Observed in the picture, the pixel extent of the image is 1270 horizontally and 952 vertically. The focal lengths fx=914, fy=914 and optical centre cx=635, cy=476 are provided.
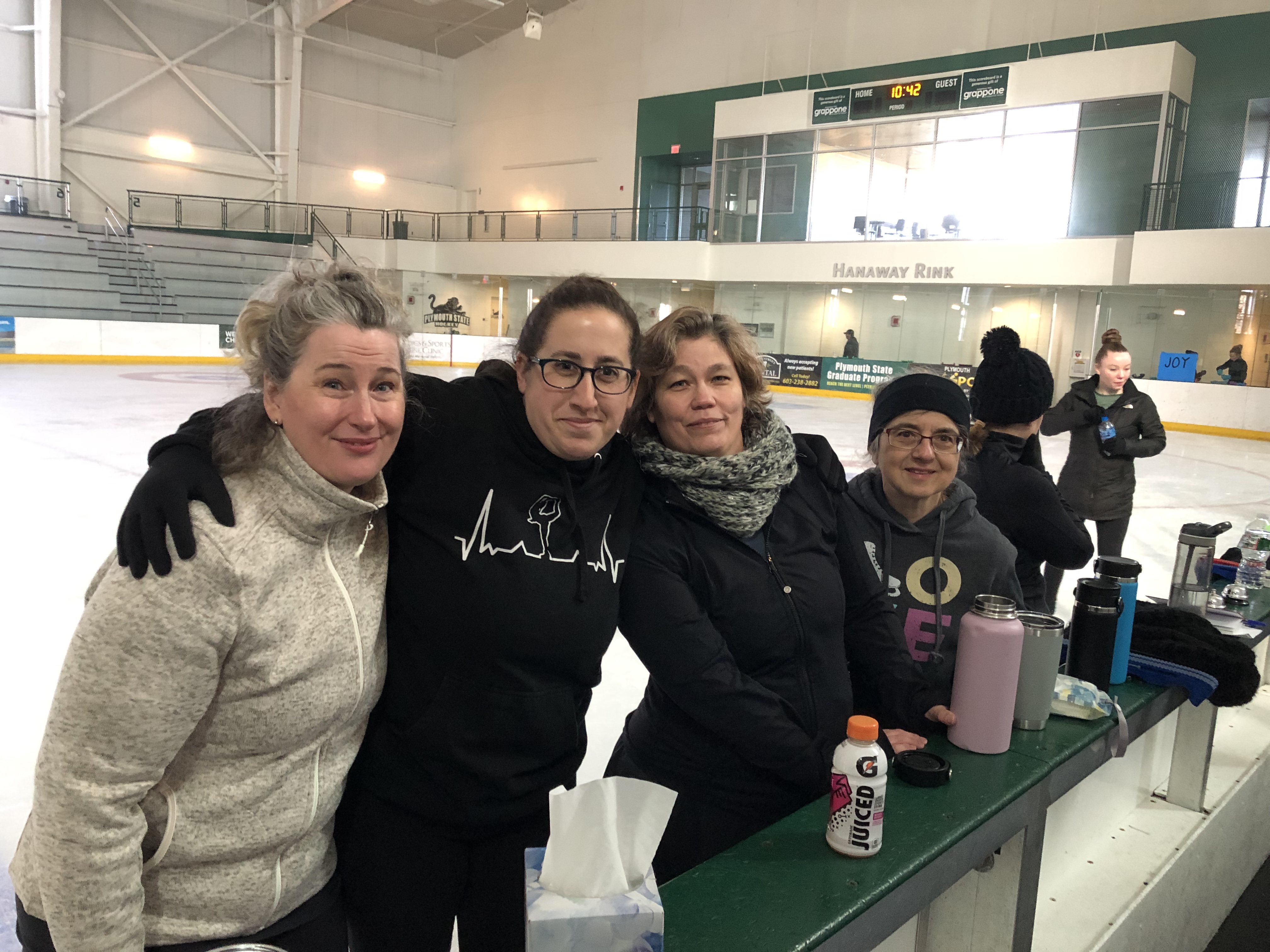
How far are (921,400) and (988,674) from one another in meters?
0.67

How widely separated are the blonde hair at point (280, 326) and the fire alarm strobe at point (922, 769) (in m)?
1.02

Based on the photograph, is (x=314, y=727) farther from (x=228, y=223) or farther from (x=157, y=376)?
(x=228, y=223)

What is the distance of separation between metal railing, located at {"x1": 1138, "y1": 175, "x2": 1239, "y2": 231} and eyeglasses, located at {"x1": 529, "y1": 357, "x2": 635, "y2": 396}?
56.7 ft

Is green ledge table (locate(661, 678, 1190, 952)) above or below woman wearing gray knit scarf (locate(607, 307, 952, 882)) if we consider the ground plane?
below

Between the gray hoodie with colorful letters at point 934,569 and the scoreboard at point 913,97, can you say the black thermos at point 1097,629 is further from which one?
the scoreboard at point 913,97

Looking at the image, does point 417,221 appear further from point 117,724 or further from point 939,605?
point 117,724

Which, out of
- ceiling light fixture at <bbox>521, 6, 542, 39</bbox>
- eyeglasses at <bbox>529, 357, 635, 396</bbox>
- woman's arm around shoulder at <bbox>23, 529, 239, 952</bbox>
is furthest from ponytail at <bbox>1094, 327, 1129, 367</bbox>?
ceiling light fixture at <bbox>521, 6, 542, 39</bbox>

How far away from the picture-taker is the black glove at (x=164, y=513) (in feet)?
3.52

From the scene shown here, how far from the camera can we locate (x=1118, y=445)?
4.38m

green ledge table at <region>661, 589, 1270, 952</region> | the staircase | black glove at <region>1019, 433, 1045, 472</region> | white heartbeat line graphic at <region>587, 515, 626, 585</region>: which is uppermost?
the staircase

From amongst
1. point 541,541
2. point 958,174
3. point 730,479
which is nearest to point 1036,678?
point 730,479

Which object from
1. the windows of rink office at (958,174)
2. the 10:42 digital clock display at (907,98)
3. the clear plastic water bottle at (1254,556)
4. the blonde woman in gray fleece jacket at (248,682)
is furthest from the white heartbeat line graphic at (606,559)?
the 10:42 digital clock display at (907,98)

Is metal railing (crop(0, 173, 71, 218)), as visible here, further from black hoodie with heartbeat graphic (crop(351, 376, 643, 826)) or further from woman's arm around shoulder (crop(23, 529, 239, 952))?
woman's arm around shoulder (crop(23, 529, 239, 952))

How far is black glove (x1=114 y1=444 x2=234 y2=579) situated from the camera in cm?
107
